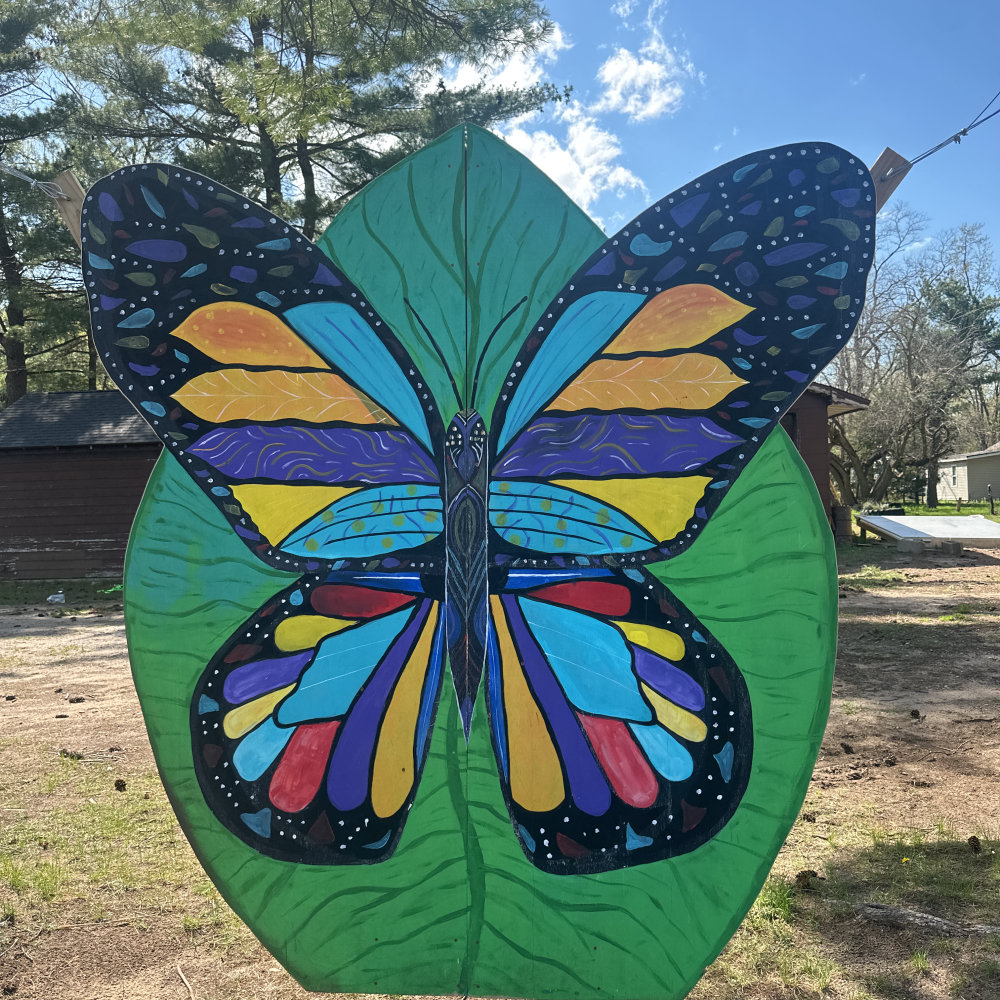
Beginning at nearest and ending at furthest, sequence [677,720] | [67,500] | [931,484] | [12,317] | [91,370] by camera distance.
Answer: [677,720]
[67,500]
[12,317]
[91,370]
[931,484]

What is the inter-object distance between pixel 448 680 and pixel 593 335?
0.92 meters

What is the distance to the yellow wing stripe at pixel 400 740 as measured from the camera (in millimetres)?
1937

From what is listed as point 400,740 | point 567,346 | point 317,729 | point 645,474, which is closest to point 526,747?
point 400,740

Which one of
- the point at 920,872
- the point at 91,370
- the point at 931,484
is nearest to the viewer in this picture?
the point at 920,872

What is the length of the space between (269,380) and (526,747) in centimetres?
111

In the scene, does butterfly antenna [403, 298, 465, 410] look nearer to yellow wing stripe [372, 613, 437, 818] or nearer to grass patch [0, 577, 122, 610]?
yellow wing stripe [372, 613, 437, 818]

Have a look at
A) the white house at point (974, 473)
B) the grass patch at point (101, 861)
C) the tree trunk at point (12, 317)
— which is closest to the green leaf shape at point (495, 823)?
the grass patch at point (101, 861)

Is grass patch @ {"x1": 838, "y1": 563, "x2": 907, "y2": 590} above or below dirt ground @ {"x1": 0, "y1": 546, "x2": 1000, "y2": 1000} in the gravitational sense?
below

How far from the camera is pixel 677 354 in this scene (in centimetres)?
195

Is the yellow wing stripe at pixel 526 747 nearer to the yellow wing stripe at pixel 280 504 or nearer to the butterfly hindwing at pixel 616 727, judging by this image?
the butterfly hindwing at pixel 616 727

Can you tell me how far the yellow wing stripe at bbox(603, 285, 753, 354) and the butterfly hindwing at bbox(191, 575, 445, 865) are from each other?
85 cm

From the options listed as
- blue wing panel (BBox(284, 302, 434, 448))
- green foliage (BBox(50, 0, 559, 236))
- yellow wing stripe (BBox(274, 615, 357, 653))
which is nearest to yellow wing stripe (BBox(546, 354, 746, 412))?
blue wing panel (BBox(284, 302, 434, 448))

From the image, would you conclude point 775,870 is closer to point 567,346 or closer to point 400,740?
point 400,740

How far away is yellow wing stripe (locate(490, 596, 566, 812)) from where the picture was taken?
192 centimetres
